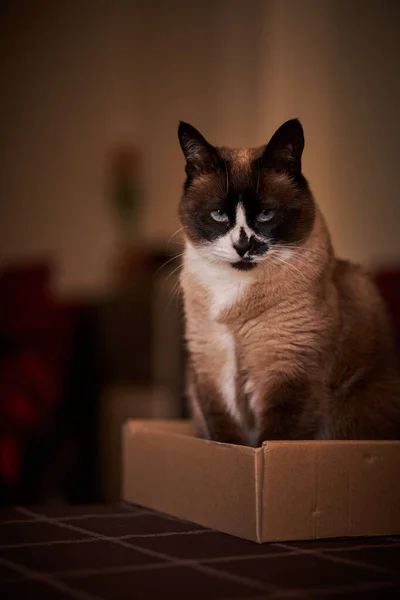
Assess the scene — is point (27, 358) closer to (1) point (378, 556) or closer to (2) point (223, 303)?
(2) point (223, 303)

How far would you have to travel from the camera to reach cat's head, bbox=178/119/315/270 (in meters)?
1.45

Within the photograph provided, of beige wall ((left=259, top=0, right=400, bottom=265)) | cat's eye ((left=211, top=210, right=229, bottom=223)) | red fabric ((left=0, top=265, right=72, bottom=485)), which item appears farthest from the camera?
red fabric ((left=0, top=265, right=72, bottom=485))

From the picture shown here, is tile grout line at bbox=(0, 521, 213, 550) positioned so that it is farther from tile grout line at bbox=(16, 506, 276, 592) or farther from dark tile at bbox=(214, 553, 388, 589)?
dark tile at bbox=(214, 553, 388, 589)

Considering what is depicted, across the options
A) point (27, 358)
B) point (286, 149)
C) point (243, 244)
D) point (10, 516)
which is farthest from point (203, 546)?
point (27, 358)

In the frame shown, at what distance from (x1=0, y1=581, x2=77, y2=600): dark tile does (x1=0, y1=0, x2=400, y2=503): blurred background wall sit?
90 cm

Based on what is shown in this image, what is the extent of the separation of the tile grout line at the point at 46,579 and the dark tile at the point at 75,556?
0.01m

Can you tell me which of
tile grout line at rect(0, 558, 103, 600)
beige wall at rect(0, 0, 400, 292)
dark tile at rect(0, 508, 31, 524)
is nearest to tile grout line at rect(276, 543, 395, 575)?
tile grout line at rect(0, 558, 103, 600)

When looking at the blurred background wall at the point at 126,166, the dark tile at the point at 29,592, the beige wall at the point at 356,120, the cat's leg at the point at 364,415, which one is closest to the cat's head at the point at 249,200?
the blurred background wall at the point at 126,166

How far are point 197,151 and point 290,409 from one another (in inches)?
21.4

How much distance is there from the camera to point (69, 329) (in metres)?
3.46

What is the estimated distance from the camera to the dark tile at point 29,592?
904 millimetres

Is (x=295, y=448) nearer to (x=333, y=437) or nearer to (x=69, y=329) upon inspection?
(x=333, y=437)

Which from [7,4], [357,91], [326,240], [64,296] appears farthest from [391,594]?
[7,4]

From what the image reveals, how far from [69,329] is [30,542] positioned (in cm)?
229
